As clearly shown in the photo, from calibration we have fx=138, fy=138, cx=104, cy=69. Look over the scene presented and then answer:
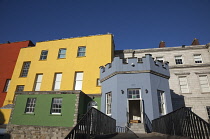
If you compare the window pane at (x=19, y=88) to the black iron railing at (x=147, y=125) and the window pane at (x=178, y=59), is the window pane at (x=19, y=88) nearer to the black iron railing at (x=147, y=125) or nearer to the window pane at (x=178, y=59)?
the black iron railing at (x=147, y=125)

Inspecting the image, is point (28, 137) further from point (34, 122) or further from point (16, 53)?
point (16, 53)

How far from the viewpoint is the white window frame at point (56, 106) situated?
13238mm

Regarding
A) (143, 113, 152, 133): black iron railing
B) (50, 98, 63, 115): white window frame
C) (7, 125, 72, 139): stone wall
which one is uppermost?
(50, 98, 63, 115): white window frame

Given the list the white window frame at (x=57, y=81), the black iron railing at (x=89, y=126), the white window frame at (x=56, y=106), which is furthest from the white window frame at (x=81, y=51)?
the black iron railing at (x=89, y=126)

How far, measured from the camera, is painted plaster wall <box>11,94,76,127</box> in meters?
12.6

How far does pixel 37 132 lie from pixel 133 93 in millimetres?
9503

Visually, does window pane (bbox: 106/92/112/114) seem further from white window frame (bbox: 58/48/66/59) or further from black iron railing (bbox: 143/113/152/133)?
white window frame (bbox: 58/48/66/59)

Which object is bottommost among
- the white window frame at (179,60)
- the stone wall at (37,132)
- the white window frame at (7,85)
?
the stone wall at (37,132)

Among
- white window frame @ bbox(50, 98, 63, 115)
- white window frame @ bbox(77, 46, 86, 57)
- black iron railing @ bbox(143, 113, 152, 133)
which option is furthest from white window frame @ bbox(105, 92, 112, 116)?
white window frame @ bbox(77, 46, 86, 57)

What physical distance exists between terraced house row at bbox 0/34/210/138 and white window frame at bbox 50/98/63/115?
0.30 ft

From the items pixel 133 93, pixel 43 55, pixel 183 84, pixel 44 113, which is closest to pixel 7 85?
pixel 43 55

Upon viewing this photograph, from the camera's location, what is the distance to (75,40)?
66.9 feet

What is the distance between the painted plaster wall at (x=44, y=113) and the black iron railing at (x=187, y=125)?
349 inches

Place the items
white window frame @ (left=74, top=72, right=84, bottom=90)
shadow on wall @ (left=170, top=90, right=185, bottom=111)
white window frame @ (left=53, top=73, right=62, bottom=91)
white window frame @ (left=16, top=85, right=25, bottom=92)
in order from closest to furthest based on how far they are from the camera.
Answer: white window frame @ (left=74, top=72, right=84, bottom=90) → shadow on wall @ (left=170, top=90, right=185, bottom=111) → white window frame @ (left=53, top=73, right=62, bottom=91) → white window frame @ (left=16, top=85, right=25, bottom=92)
